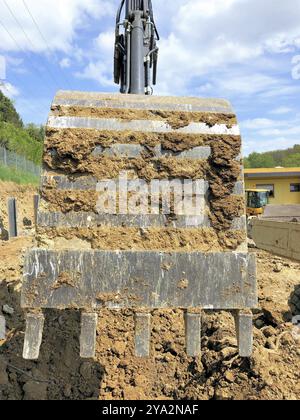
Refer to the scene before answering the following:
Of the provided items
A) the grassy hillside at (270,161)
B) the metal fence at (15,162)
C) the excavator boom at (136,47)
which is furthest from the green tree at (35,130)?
the excavator boom at (136,47)

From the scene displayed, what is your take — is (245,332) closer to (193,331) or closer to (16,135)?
(193,331)

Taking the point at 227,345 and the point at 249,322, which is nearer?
the point at 249,322

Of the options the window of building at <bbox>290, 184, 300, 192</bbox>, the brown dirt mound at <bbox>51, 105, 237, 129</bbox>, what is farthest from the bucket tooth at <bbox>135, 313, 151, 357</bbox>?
the window of building at <bbox>290, 184, 300, 192</bbox>

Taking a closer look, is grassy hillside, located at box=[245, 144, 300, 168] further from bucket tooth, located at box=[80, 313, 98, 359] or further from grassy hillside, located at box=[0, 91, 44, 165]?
bucket tooth, located at box=[80, 313, 98, 359]

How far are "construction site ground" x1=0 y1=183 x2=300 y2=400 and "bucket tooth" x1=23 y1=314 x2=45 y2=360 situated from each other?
1815 millimetres

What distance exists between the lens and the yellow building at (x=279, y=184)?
31.3m

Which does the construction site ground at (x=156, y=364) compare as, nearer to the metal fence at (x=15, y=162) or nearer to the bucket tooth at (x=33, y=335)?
the bucket tooth at (x=33, y=335)

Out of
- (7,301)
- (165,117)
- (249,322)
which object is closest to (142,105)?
(165,117)

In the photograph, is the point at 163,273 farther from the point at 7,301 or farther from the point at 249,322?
the point at 7,301

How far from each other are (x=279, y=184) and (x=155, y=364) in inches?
1181

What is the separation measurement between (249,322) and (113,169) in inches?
46.9

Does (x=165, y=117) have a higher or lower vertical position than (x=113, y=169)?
higher

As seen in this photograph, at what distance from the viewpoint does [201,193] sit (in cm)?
241

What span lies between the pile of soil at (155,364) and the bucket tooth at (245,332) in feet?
5.28
